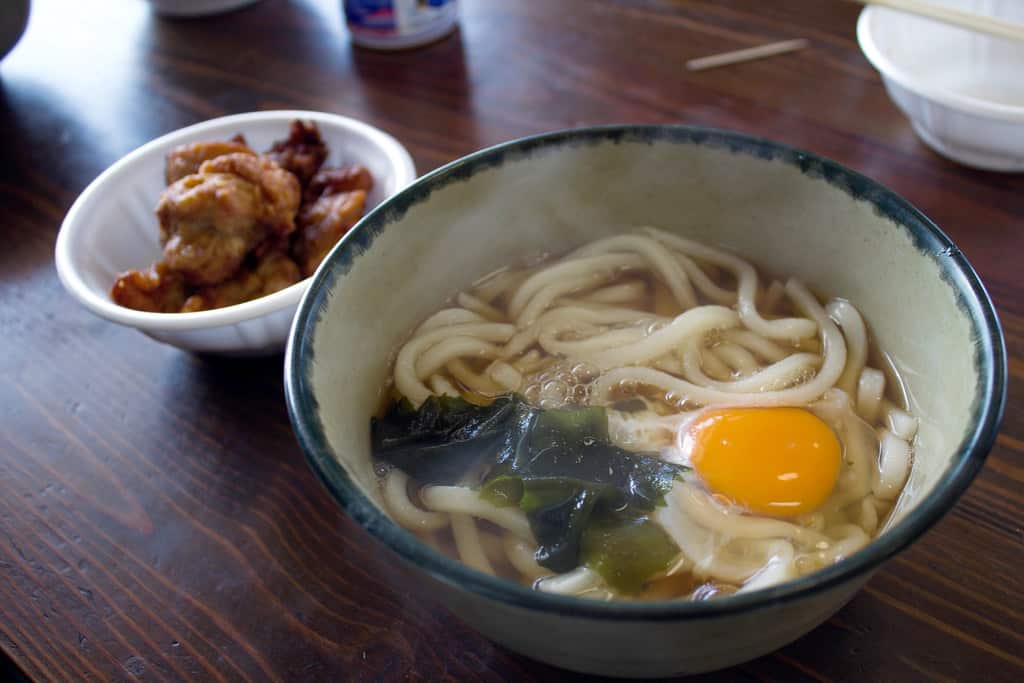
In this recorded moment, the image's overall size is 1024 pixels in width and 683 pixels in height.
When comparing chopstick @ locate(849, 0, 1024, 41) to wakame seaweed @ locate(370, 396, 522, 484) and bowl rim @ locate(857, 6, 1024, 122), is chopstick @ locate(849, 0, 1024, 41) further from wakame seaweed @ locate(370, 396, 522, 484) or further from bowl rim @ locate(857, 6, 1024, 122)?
wakame seaweed @ locate(370, 396, 522, 484)

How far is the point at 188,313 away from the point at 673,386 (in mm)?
880

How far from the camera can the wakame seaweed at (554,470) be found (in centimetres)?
110

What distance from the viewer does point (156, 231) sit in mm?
1908

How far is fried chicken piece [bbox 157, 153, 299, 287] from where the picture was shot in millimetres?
1611

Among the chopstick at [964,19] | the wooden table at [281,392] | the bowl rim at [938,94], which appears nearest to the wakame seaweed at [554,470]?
the wooden table at [281,392]

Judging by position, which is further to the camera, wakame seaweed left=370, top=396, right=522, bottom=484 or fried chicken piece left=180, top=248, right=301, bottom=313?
fried chicken piece left=180, top=248, right=301, bottom=313

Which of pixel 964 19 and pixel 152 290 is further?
pixel 964 19

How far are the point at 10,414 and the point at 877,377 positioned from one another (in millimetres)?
1554

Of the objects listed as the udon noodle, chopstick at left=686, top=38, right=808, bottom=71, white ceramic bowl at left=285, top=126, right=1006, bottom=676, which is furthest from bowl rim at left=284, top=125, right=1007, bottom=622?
chopstick at left=686, top=38, right=808, bottom=71

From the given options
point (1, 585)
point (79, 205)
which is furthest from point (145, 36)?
point (1, 585)

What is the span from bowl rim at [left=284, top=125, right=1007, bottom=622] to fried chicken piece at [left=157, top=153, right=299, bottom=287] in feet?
1.77

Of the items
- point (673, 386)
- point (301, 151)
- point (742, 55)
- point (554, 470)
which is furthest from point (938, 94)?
point (301, 151)

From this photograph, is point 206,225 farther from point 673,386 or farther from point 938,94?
point 938,94

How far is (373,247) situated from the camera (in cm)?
120
